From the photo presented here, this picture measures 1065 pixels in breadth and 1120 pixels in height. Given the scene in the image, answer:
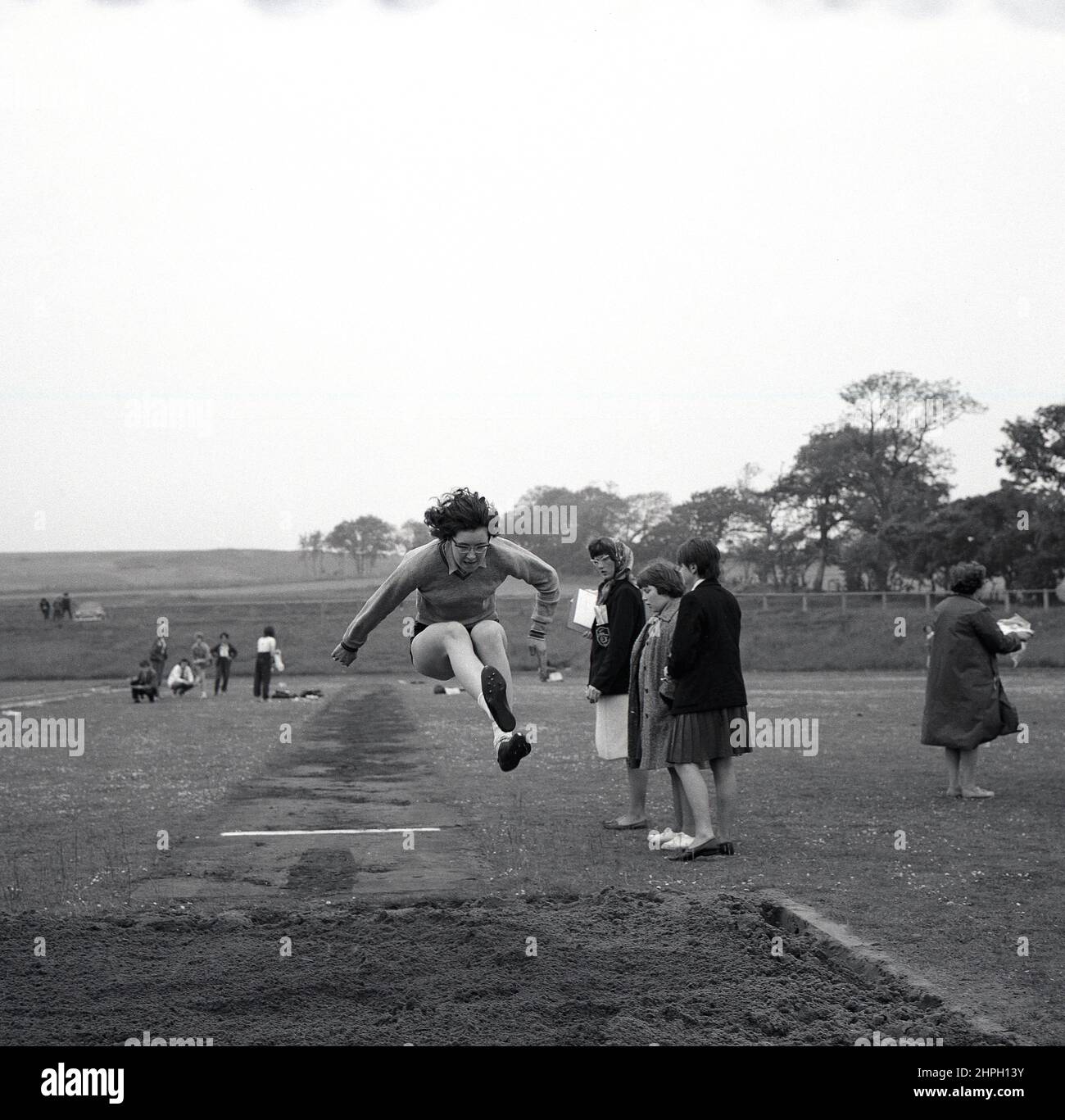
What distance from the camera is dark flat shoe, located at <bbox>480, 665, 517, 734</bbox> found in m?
6.86

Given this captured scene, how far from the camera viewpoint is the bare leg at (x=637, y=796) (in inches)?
401

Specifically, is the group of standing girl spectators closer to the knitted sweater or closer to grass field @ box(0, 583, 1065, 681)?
the knitted sweater

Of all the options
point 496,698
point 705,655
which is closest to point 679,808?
point 705,655

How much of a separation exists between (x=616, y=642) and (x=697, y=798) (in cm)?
152

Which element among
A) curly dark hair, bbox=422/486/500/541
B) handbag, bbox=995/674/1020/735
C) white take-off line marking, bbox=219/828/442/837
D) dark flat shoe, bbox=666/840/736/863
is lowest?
white take-off line marking, bbox=219/828/442/837

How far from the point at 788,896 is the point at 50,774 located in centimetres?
1034

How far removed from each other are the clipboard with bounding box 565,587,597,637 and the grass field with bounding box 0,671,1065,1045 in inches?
61.8

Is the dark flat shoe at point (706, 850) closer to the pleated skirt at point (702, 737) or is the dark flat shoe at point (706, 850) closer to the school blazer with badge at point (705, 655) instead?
the pleated skirt at point (702, 737)

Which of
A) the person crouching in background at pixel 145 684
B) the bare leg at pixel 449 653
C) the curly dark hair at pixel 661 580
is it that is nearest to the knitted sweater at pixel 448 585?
the bare leg at pixel 449 653

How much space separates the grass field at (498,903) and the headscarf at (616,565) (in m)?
1.85

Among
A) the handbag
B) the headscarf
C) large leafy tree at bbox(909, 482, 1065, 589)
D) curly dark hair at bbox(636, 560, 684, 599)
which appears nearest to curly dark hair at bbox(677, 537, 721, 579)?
curly dark hair at bbox(636, 560, 684, 599)

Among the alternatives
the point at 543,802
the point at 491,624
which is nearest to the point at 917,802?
the point at 543,802

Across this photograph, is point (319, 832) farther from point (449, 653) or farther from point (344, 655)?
point (449, 653)
